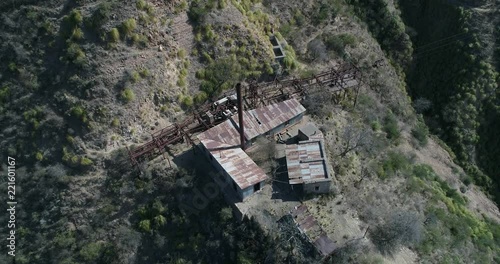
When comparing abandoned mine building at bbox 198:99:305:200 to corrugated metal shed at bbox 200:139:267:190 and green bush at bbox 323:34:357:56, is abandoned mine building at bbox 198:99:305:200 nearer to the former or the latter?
corrugated metal shed at bbox 200:139:267:190

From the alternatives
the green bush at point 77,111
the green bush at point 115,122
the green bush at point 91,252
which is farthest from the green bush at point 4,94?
the green bush at point 91,252

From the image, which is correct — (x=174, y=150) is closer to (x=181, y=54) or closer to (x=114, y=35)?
(x=181, y=54)

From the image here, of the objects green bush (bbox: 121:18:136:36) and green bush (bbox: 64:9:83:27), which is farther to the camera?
green bush (bbox: 121:18:136:36)

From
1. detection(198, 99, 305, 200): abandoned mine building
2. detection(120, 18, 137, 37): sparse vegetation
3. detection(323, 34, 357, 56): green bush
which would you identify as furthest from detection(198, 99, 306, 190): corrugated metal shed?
detection(323, 34, 357, 56): green bush

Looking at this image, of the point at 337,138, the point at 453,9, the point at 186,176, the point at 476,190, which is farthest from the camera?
the point at 453,9

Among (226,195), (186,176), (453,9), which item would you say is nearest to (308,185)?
(226,195)

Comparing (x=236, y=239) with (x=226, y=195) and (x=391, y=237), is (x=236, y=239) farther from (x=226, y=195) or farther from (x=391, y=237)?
(x=391, y=237)
